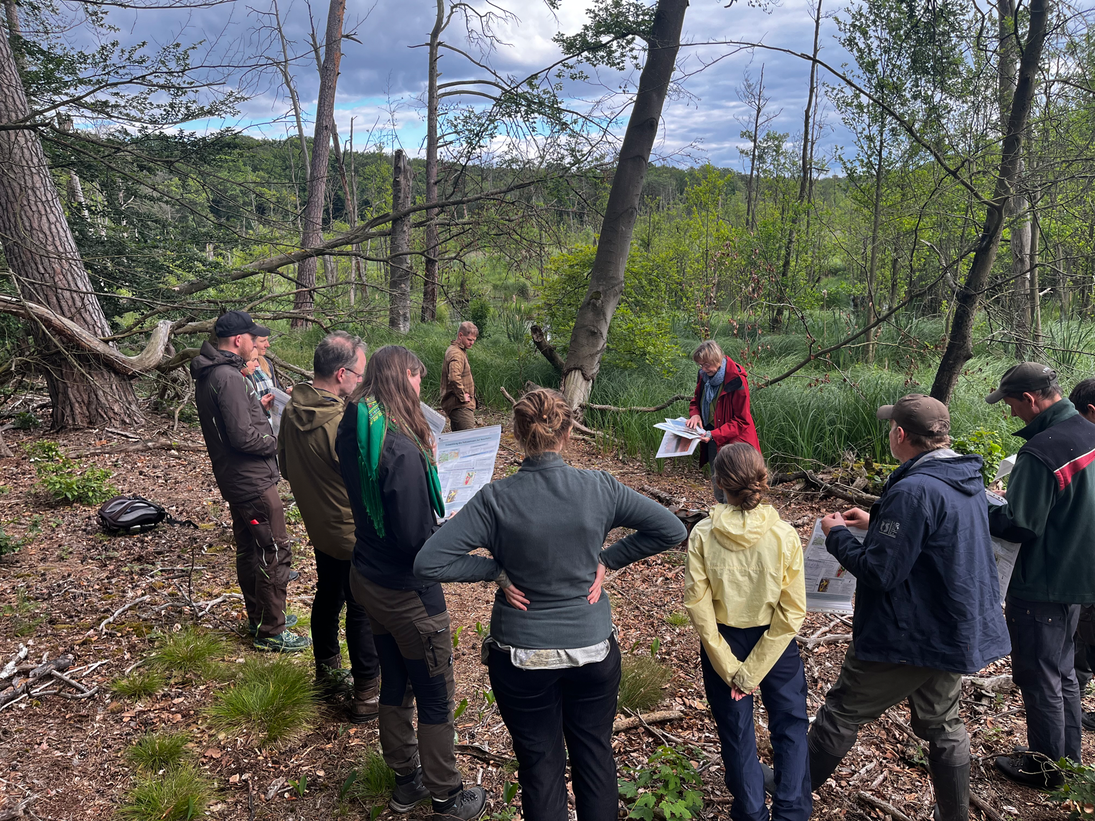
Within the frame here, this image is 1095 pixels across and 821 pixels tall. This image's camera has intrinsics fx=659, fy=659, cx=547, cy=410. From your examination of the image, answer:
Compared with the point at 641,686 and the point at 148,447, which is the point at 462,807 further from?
the point at 148,447

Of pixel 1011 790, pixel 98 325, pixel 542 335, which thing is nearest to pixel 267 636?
pixel 1011 790

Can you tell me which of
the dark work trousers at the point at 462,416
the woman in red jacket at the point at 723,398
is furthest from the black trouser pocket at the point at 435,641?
the dark work trousers at the point at 462,416

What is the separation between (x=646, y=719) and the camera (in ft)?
10.8

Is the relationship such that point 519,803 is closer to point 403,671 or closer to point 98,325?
point 403,671

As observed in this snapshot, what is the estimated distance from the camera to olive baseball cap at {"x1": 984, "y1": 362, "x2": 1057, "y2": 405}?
9.07 feet

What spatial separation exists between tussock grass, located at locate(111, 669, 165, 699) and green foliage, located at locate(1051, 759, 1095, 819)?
3.91 meters

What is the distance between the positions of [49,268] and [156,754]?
636cm

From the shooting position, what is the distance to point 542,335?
1012cm

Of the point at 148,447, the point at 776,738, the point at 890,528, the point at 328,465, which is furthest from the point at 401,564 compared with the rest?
the point at 148,447

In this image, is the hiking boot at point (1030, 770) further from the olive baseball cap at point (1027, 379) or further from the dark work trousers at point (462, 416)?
the dark work trousers at point (462, 416)

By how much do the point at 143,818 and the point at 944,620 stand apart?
10.00 ft

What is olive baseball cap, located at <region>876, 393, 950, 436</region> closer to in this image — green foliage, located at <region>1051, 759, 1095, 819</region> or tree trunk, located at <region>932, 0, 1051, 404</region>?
green foliage, located at <region>1051, 759, 1095, 819</region>

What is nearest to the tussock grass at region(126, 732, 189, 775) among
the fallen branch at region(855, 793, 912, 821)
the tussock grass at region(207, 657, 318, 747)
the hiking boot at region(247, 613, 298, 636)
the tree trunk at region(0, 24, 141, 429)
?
the tussock grass at region(207, 657, 318, 747)

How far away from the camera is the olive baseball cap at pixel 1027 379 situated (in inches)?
109
